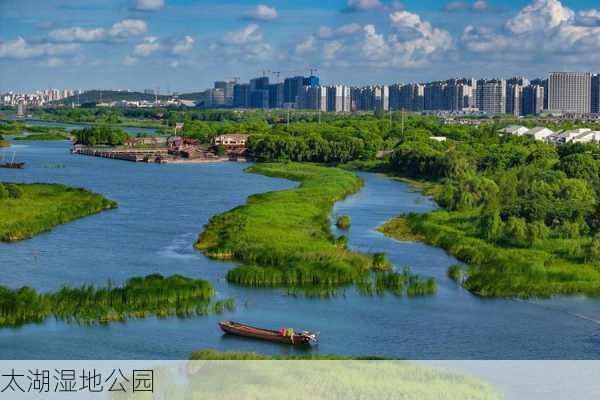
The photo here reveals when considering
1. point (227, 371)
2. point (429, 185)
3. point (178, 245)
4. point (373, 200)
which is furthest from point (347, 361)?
point (429, 185)

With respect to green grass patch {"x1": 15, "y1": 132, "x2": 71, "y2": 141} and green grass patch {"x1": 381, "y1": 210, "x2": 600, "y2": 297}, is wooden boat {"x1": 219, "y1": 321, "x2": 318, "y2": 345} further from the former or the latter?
green grass patch {"x1": 15, "y1": 132, "x2": 71, "y2": 141}

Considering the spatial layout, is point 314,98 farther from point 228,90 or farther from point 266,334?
point 266,334

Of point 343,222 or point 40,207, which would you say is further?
point 40,207

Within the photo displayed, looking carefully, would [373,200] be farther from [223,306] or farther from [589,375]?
[589,375]

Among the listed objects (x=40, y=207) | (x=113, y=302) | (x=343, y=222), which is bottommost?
(x=113, y=302)

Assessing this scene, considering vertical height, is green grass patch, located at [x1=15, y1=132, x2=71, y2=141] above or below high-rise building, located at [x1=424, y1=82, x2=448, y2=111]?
below

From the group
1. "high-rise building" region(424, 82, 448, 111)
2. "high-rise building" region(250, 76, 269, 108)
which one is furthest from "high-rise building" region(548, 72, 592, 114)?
"high-rise building" region(250, 76, 269, 108)

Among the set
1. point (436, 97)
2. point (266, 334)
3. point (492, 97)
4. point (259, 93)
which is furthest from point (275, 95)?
point (266, 334)
